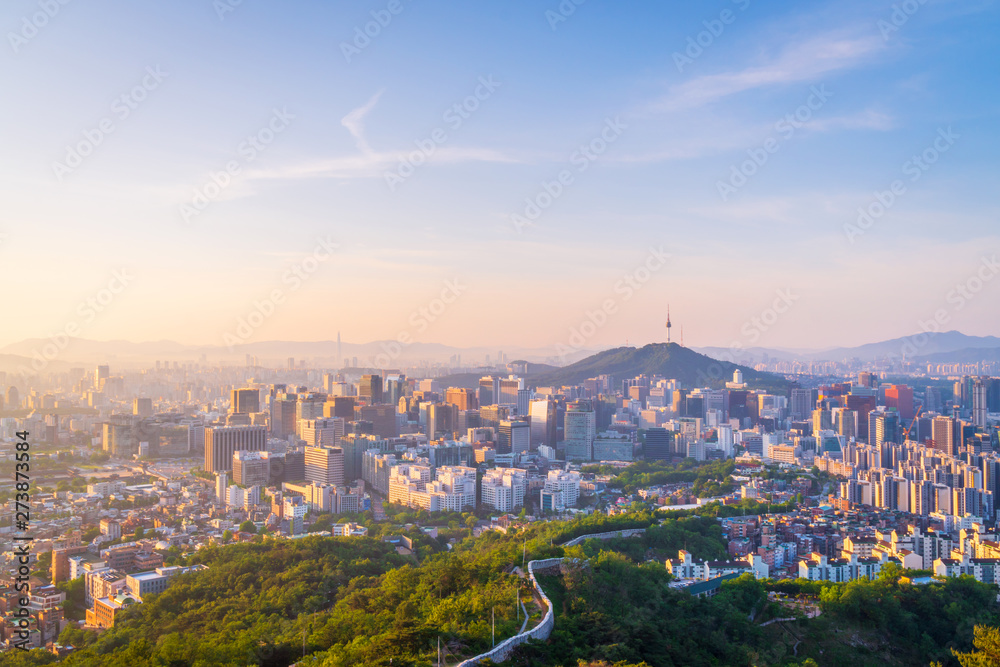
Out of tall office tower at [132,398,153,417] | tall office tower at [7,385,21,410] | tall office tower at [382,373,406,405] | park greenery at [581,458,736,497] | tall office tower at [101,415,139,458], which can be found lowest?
park greenery at [581,458,736,497]

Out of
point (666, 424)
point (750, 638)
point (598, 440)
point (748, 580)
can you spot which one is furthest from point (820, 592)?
point (666, 424)

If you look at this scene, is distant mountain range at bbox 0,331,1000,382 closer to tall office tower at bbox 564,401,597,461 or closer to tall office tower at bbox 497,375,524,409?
tall office tower at bbox 497,375,524,409

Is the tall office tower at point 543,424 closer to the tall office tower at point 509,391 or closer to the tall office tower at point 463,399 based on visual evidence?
the tall office tower at point 463,399

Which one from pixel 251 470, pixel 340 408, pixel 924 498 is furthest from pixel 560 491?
pixel 340 408

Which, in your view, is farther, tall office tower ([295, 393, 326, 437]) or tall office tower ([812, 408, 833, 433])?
tall office tower ([812, 408, 833, 433])

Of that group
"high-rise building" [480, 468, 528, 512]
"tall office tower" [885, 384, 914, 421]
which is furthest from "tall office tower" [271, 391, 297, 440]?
"tall office tower" [885, 384, 914, 421]

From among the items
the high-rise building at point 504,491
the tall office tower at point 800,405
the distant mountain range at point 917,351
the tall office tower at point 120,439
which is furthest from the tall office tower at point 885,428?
the distant mountain range at point 917,351

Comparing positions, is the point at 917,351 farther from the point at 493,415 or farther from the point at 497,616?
the point at 497,616
